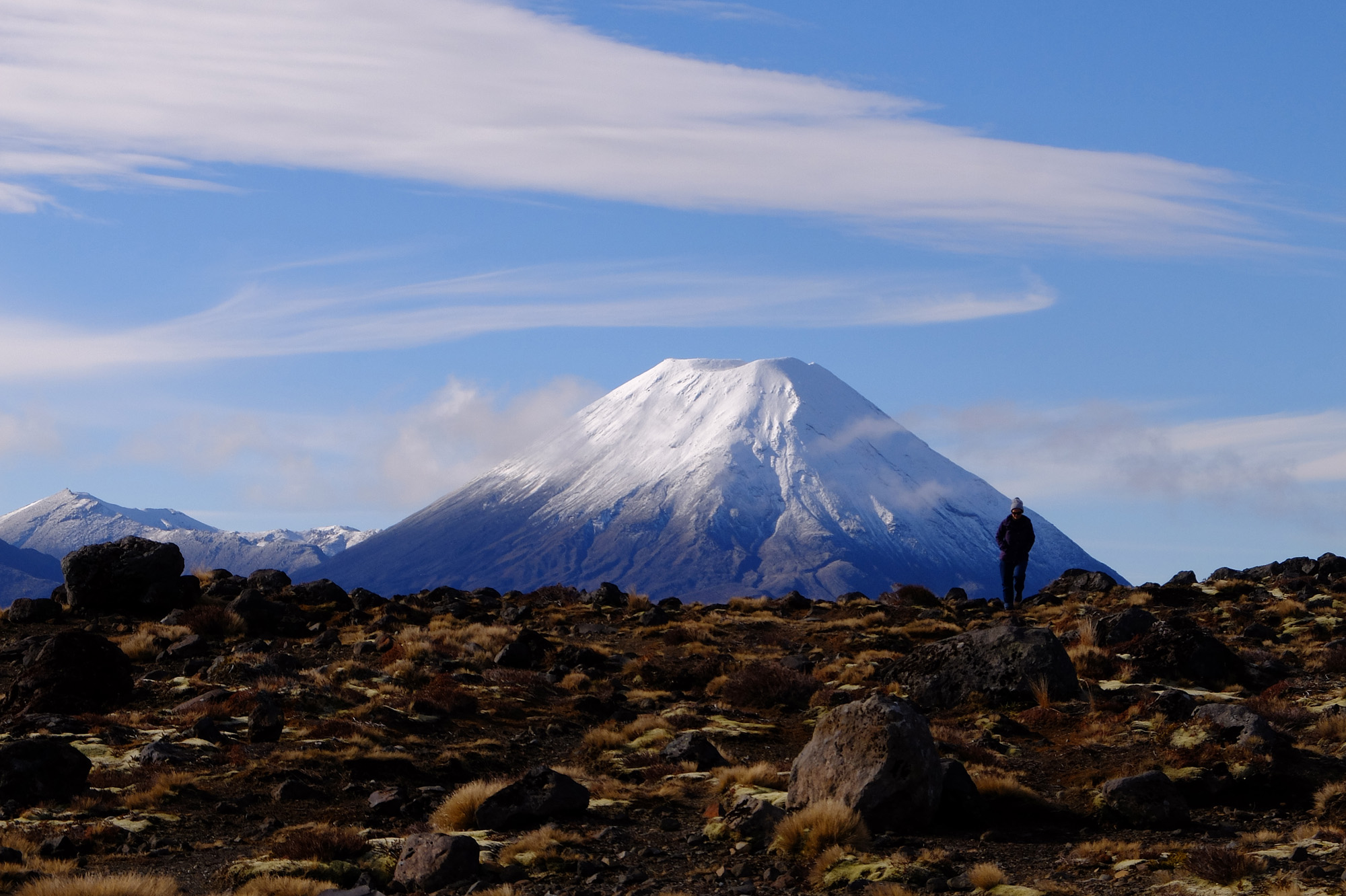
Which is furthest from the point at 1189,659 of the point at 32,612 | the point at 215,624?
the point at 32,612

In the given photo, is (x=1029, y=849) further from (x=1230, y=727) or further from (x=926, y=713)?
(x=926, y=713)

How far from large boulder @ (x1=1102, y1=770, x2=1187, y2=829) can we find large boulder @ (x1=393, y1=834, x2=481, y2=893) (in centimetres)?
797

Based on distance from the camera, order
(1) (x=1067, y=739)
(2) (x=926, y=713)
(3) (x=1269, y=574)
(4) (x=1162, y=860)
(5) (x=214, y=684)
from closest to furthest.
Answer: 1. (4) (x=1162, y=860)
2. (1) (x=1067, y=739)
3. (2) (x=926, y=713)
4. (5) (x=214, y=684)
5. (3) (x=1269, y=574)

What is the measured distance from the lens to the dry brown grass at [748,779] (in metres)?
17.6

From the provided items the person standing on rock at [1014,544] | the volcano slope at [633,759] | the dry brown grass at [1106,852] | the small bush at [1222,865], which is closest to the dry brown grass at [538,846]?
the volcano slope at [633,759]

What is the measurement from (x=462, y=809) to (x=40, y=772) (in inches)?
249

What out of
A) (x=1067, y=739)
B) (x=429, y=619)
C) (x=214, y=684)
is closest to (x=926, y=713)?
(x=1067, y=739)

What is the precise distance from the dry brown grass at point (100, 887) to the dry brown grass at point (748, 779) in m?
7.76

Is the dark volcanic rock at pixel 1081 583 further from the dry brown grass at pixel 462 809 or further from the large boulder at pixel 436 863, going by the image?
the large boulder at pixel 436 863

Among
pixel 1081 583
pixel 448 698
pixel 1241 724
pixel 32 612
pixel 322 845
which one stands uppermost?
pixel 1081 583

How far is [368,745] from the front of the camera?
21.1 metres

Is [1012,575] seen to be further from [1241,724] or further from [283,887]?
[283,887]

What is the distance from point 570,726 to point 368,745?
4358mm

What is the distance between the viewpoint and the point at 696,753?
19.7 metres
